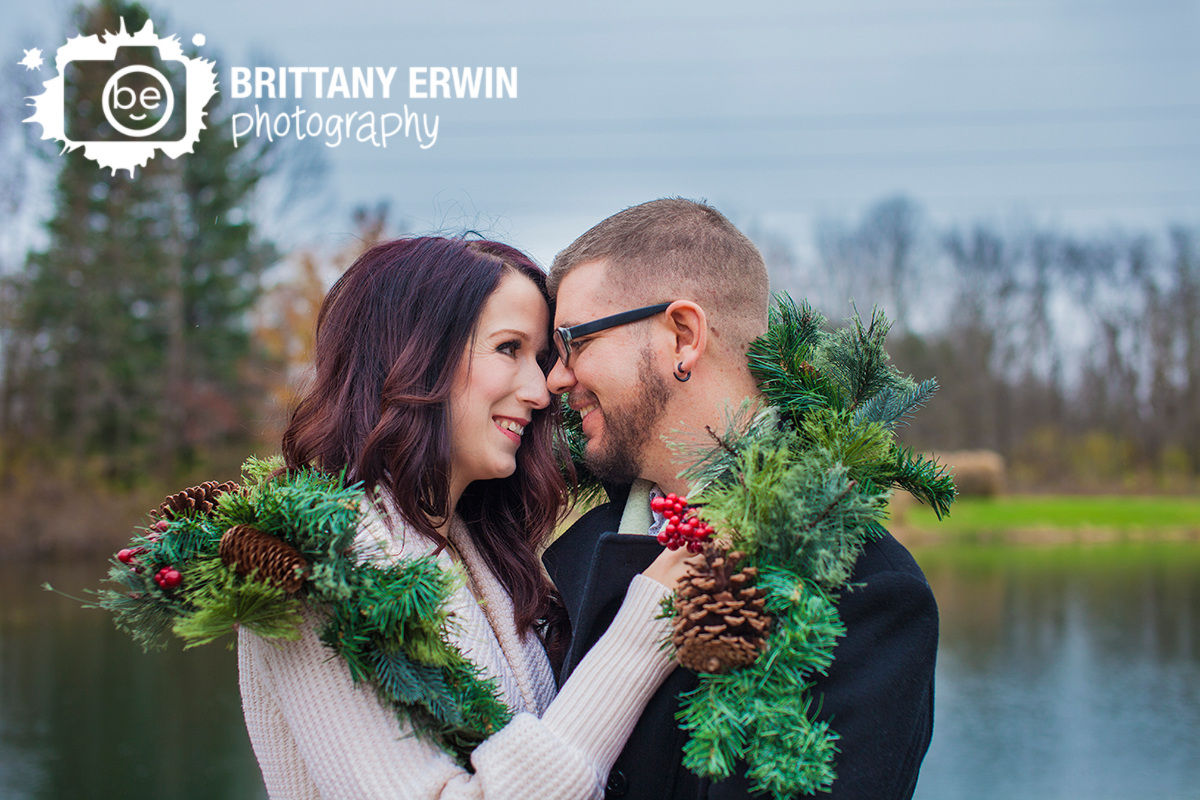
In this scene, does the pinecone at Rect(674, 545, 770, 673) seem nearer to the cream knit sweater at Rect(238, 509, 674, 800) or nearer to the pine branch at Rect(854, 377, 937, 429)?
the cream knit sweater at Rect(238, 509, 674, 800)

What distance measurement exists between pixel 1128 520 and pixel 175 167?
2495cm

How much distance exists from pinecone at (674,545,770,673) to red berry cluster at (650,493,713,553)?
0.23 ft

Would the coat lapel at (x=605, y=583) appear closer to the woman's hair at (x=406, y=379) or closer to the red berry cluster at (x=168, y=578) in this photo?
the woman's hair at (x=406, y=379)

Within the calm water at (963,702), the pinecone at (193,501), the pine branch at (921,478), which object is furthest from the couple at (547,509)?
the calm water at (963,702)

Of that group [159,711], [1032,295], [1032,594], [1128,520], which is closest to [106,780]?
[159,711]

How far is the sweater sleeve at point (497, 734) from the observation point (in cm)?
174

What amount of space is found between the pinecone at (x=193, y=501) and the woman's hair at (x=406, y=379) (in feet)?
0.73

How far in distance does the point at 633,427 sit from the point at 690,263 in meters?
0.43

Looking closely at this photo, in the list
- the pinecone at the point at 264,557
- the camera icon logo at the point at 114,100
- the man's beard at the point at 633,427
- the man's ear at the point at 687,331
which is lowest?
the pinecone at the point at 264,557

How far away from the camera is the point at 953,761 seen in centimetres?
834

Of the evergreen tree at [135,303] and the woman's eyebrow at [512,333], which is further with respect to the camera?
the evergreen tree at [135,303]

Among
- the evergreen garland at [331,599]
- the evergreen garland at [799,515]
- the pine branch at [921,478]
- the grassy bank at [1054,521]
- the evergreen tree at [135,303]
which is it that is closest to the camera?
the evergreen garland at [799,515]

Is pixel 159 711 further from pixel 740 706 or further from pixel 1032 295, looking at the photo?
pixel 1032 295

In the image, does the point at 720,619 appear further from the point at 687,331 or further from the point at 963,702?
the point at 963,702
